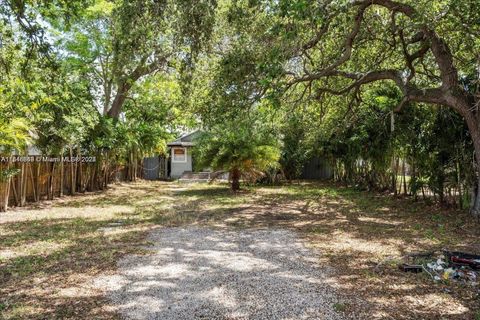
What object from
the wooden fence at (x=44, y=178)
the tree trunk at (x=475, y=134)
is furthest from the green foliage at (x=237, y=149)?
the tree trunk at (x=475, y=134)

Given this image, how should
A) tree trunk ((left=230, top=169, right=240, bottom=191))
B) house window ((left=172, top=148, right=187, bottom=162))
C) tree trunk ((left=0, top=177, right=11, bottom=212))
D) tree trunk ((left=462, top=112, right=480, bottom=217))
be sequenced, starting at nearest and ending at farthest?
1. tree trunk ((left=462, top=112, right=480, bottom=217))
2. tree trunk ((left=0, top=177, right=11, bottom=212))
3. tree trunk ((left=230, top=169, right=240, bottom=191))
4. house window ((left=172, top=148, right=187, bottom=162))

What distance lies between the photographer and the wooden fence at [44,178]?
10438 millimetres

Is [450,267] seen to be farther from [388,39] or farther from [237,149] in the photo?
[237,149]

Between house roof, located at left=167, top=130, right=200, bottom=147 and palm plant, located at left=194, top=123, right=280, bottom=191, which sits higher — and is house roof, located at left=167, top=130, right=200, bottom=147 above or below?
above

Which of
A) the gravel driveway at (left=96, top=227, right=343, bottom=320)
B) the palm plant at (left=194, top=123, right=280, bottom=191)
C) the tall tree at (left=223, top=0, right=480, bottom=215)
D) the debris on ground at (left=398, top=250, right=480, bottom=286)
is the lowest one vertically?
the gravel driveway at (left=96, top=227, right=343, bottom=320)

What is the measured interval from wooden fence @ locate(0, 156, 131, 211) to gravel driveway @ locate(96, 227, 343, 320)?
19.9 feet

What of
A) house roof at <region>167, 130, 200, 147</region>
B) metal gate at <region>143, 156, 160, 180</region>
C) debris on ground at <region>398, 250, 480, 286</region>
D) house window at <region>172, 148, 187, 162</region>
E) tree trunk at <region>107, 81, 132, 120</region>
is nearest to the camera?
debris on ground at <region>398, 250, 480, 286</region>

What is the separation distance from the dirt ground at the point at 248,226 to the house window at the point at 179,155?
48.4 ft

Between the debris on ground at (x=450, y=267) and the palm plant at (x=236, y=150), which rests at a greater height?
the palm plant at (x=236, y=150)

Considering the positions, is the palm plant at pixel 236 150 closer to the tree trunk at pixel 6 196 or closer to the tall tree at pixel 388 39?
the tall tree at pixel 388 39

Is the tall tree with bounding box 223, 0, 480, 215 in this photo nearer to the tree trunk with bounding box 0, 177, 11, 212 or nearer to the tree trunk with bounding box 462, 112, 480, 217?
the tree trunk with bounding box 462, 112, 480, 217

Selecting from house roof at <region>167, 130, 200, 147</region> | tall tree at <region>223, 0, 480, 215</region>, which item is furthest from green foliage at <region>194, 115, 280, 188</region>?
house roof at <region>167, 130, 200, 147</region>

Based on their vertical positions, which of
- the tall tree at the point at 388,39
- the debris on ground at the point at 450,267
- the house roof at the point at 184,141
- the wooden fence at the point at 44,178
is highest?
the tall tree at the point at 388,39

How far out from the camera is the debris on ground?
4.69 m
